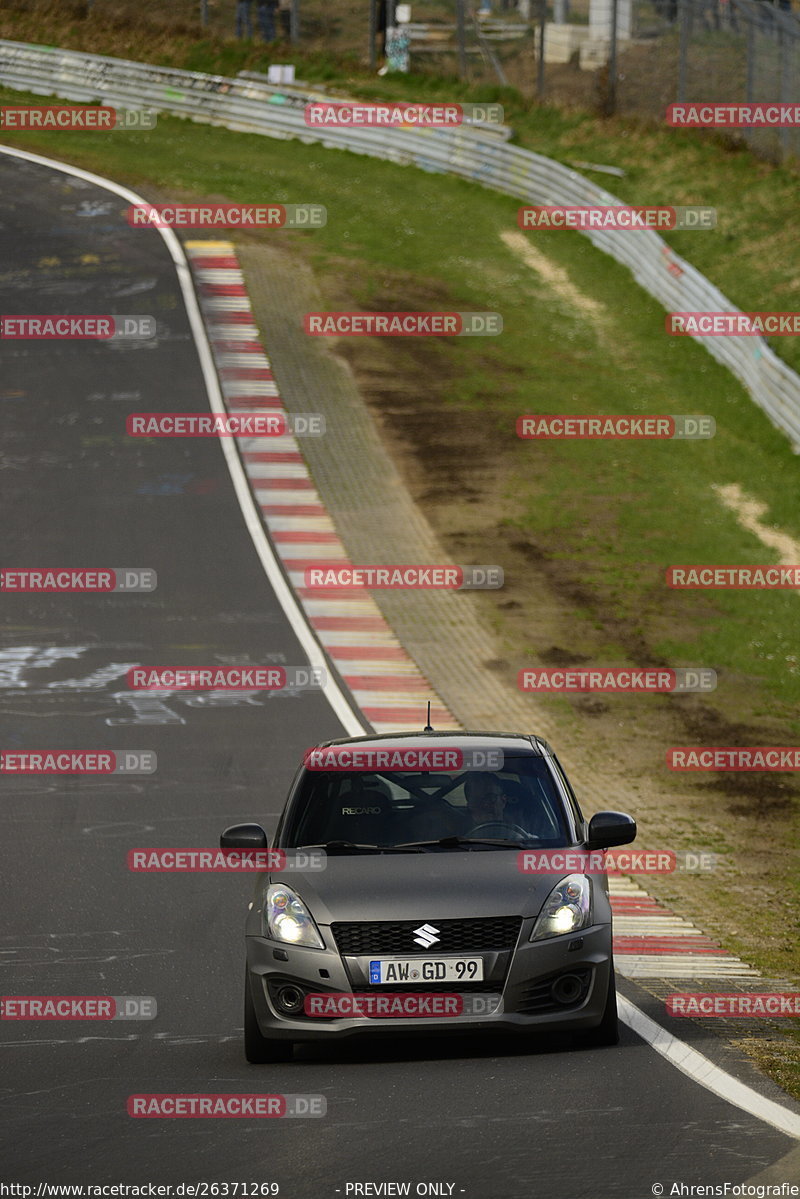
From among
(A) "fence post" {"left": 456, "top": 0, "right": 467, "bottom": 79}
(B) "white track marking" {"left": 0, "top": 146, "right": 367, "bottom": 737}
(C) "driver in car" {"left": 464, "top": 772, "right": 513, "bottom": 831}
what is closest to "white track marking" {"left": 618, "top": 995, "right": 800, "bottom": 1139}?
(C) "driver in car" {"left": 464, "top": 772, "right": 513, "bottom": 831}

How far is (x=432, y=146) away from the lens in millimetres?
43281

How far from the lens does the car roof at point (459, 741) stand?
955 cm

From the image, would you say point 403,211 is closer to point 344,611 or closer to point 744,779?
point 344,611

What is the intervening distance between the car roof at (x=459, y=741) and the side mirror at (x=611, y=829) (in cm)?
80

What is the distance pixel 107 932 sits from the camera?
11.5 meters

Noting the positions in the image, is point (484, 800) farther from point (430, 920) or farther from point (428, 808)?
point (430, 920)

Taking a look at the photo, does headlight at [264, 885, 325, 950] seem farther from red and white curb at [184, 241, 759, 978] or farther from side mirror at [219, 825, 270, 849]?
red and white curb at [184, 241, 759, 978]

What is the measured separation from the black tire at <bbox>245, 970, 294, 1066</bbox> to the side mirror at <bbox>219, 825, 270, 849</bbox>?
753 millimetres

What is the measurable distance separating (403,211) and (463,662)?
22.3 meters

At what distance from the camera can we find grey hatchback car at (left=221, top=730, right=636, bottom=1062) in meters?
8.16

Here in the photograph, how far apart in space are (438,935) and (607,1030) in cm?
104

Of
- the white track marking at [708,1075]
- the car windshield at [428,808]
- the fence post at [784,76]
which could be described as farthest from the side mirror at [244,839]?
the fence post at [784,76]

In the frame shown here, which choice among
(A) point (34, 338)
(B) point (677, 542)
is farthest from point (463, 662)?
(A) point (34, 338)

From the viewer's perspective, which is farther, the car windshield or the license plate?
the car windshield
